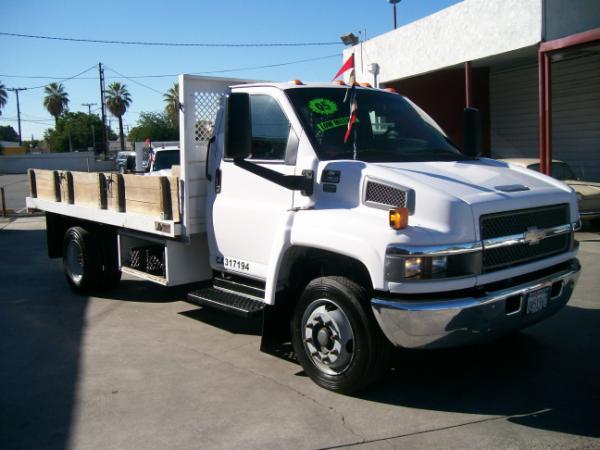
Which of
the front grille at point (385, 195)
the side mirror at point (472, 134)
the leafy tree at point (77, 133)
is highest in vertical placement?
the leafy tree at point (77, 133)

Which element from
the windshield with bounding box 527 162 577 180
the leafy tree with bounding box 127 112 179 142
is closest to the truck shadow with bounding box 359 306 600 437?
the windshield with bounding box 527 162 577 180

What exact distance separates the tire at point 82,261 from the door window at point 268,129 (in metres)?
3.37

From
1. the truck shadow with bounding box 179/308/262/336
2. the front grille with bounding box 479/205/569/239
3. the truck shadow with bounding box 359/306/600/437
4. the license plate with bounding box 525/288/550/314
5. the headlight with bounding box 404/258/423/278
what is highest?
the front grille with bounding box 479/205/569/239

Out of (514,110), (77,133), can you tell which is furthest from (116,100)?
(514,110)

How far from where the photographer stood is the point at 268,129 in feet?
16.7

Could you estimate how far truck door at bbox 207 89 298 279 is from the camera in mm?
4918

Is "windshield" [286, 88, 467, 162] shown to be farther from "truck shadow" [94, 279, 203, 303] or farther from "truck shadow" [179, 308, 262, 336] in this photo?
"truck shadow" [94, 279, 203, 303]

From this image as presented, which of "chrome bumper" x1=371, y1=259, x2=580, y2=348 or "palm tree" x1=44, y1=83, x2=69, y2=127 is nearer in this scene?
"chrome bumper" x1=371, y1=259, x2=580, y2=348

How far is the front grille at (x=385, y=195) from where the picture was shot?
159 inches

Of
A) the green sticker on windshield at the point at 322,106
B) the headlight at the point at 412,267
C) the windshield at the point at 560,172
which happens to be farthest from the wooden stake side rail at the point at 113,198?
the windshield at the point at 560,172

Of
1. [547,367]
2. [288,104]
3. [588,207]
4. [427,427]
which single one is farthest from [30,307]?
[588,207]

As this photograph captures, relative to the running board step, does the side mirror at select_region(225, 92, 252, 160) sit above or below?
above

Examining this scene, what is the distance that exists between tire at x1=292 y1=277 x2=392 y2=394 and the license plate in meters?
1.01

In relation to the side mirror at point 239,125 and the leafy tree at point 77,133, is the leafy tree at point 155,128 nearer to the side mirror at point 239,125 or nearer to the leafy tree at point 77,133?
the leafy tree at point 77,133
